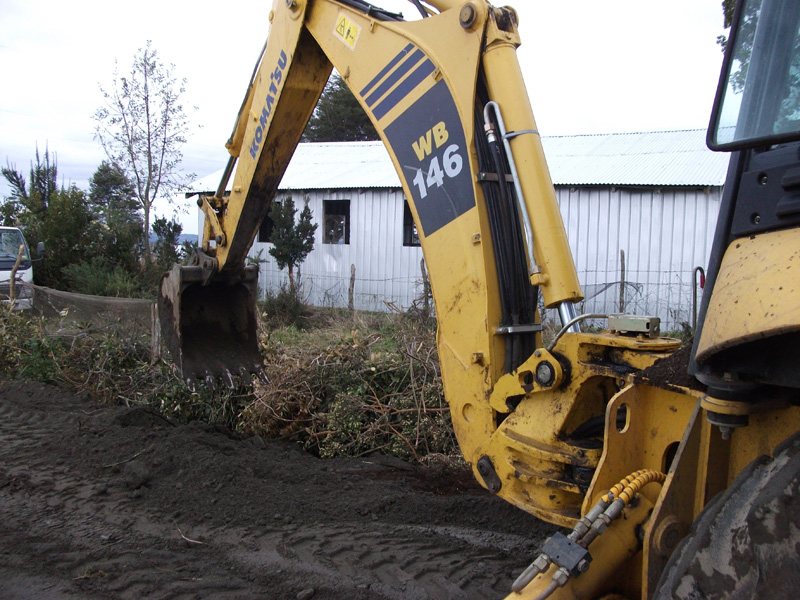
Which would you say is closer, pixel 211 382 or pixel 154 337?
pixel 211 382

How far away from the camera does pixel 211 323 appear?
226 inches

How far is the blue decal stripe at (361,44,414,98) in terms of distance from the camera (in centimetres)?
320

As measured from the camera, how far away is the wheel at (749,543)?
148cm

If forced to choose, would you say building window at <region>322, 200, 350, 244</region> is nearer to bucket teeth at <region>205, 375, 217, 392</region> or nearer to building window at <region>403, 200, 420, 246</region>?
building window at <region>403, 200, 420, 246</region>

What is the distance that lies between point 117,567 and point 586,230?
1206cm

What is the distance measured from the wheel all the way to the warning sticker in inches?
112

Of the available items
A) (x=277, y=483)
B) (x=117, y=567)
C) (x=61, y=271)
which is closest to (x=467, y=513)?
(x=277, y=483)

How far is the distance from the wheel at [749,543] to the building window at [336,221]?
1565cm

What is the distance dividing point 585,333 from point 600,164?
1287 cm

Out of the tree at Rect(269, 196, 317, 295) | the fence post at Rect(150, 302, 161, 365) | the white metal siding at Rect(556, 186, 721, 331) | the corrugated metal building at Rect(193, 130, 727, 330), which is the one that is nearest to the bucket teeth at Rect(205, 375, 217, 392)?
the fence post at Rect(150, 302, 161, 365)

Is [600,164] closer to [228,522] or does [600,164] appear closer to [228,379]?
[228,379]

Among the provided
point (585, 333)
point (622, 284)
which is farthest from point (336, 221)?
point (585, 333)

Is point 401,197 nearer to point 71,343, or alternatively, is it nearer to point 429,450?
point 71,343

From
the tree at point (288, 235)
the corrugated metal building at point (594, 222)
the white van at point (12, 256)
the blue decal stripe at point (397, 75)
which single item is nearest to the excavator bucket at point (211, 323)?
the blue decal stripe at point (397, 75)
